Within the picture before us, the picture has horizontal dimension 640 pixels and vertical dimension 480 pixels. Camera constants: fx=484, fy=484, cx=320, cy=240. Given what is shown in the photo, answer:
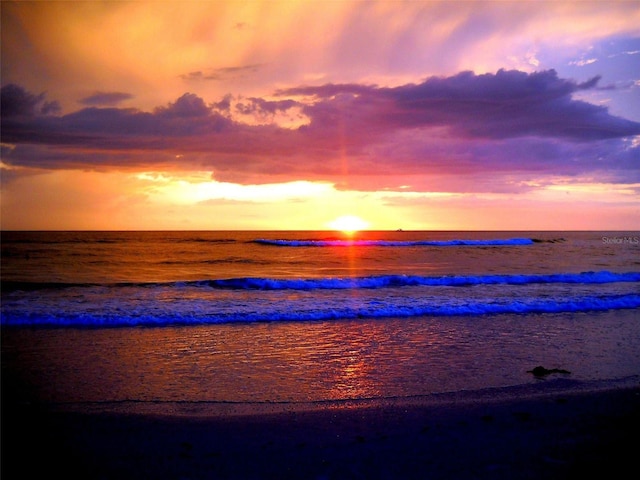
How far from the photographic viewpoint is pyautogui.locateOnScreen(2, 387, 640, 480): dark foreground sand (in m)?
4.77

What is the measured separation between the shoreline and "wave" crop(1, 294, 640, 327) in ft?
20.3

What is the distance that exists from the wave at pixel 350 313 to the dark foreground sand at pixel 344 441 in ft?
20.6

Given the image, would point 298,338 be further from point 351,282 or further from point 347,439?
point 351,282

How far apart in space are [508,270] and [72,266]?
83.7 feet

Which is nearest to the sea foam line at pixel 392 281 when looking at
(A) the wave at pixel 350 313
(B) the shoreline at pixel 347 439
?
(A) the wave at pixel 350 313

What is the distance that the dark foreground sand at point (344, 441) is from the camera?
4.77 meters

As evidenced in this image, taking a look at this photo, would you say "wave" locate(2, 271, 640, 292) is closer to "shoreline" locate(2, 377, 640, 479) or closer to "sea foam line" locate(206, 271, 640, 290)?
"sea foam line" locate(206, 271, 640, 290)

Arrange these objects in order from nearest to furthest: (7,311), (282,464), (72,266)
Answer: (282,464) < (7,311) < (72,266)

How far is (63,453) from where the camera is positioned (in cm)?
525

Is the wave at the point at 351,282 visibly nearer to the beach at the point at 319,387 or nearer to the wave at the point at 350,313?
the beach at the point at 319,387

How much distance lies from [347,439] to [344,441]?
56mm

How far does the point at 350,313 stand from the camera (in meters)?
14.0

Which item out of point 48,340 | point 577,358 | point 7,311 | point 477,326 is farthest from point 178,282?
point 577,358

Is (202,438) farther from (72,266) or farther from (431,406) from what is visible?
(72,266)
